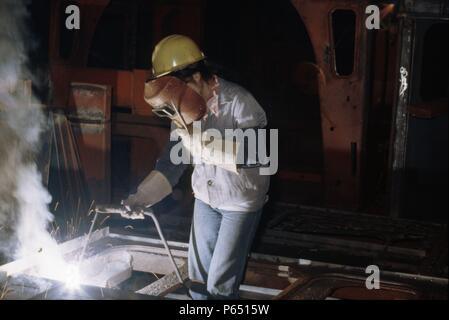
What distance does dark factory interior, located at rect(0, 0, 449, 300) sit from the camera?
4090 mm

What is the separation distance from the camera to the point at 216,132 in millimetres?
3686

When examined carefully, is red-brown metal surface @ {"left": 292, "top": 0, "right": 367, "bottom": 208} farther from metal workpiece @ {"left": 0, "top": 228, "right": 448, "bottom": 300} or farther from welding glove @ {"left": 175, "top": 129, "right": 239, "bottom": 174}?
welding glove @ {"left": 175, "top": 129, "right": 239, "bottom": 174}

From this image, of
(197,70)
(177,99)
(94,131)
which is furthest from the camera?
(94,131)

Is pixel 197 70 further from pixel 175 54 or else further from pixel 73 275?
pixel 73 275

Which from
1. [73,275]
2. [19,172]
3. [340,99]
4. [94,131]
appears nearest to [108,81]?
[94,131]

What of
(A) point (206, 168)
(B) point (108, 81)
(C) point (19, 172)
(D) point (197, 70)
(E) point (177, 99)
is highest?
(D) point (197, 70)

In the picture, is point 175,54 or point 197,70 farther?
point 175,54

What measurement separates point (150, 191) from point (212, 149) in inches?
24.6

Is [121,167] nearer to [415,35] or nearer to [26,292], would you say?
[415,35]

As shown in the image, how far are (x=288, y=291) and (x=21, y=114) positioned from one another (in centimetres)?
317

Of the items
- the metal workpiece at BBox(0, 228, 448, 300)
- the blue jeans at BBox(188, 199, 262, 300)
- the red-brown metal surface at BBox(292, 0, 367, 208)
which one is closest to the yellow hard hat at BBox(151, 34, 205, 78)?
the blue jeans at BBox(188, 199, 262, 300)

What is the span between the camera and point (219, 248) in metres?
3.78

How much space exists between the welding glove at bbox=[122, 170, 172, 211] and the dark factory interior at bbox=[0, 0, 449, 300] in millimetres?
18

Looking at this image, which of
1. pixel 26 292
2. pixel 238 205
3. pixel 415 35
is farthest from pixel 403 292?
pixel 415 35
